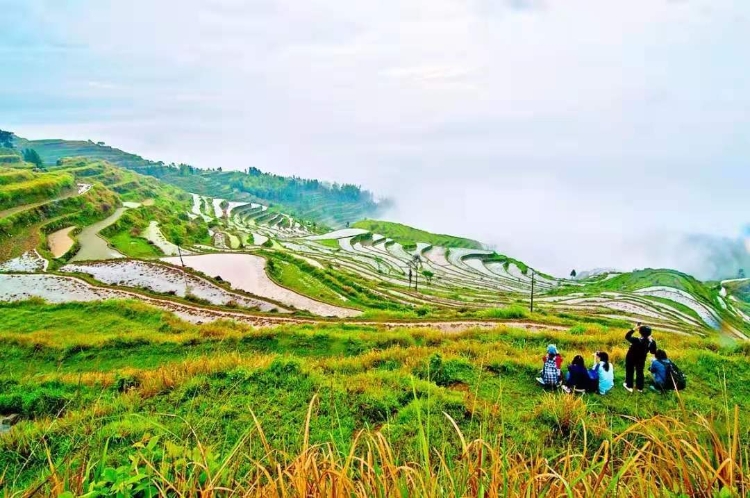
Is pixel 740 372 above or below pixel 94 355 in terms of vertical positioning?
above

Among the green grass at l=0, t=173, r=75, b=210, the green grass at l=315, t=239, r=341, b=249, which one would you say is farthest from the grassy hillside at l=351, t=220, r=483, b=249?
the green grass at l=0, t=173, r=75, b=210

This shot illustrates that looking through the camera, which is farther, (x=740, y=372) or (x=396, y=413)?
(x=740, y=372)

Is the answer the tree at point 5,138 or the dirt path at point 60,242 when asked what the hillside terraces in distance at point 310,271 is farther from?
the tree at point 5,138

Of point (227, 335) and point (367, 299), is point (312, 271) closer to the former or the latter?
point (367, 299)

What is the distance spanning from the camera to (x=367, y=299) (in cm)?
3775

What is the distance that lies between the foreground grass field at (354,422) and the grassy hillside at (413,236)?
11523 centimetres

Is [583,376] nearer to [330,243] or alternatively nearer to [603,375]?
[603,375]

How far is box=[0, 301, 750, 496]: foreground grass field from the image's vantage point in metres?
1.92

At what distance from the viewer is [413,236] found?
14438cm

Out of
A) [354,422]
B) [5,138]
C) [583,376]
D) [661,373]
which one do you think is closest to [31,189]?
[354,422]

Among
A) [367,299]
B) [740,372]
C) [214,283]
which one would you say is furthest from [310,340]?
[367,299]

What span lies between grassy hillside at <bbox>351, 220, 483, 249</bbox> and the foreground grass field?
115225mm

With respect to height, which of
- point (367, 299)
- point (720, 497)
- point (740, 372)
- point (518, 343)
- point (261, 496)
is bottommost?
point (367, 299)

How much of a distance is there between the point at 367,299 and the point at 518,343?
2493 centimetres
